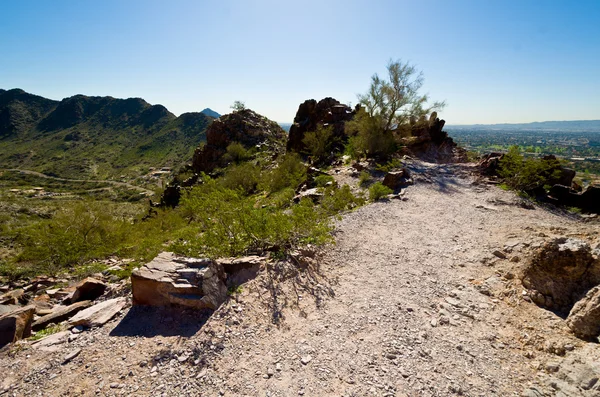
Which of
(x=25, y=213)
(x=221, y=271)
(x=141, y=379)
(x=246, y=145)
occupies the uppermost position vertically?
(x=246, y=145)

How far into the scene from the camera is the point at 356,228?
10.2 metres

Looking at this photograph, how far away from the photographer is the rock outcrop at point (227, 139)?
120 feet

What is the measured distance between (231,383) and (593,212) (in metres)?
17.3

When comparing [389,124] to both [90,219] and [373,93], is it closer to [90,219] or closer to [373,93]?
[373,93]

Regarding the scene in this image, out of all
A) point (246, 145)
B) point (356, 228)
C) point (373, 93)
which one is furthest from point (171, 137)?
point (356, 228)

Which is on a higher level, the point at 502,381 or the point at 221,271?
the point at 221,271

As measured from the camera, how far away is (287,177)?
21.5 m

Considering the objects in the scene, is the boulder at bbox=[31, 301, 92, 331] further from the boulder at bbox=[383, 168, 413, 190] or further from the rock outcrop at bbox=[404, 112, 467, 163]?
the rock outcrop at bbox=[404, 112, 467, 163]

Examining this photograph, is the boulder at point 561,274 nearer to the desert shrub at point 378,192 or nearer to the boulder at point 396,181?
the desert shrub at point 378,192

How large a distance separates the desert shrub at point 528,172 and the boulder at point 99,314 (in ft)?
62.4

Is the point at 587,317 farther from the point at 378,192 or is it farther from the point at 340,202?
the point at 378,192

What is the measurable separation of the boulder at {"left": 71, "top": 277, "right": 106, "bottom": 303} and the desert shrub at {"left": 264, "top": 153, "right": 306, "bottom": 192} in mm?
13733

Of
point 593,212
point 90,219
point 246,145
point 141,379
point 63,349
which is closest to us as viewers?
point 141,379

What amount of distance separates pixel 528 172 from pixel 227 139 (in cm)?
3256
